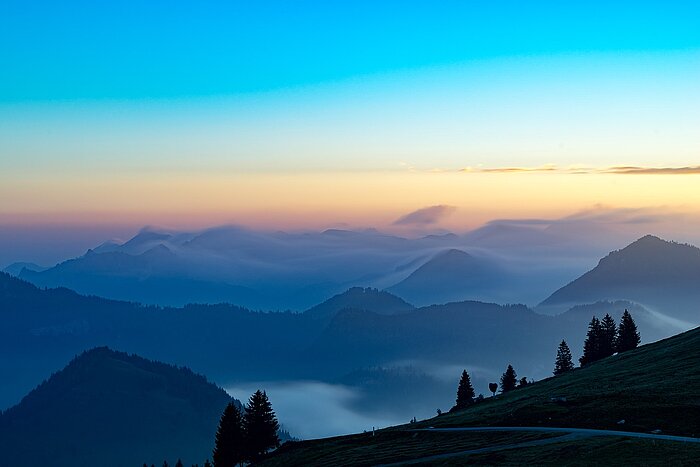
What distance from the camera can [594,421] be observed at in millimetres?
80938

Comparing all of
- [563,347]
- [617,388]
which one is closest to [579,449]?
[617,388]

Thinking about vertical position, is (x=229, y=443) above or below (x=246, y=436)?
below

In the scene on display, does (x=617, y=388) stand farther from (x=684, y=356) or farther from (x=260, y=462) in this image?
(x=260, y=462)

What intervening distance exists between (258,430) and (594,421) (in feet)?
211

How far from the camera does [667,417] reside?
252 feet

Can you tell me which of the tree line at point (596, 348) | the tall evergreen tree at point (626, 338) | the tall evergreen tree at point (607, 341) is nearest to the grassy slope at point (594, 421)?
the tall evergreen tree at point (626, 338)

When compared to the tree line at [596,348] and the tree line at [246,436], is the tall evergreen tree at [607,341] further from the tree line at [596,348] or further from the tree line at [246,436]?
the tree line at [246,436]

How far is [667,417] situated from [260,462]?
221ft

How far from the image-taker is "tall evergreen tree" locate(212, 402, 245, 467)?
122375 mm

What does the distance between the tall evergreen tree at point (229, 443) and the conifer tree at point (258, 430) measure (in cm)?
132

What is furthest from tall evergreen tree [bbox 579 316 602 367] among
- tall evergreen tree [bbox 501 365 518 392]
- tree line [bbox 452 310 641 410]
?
tall evergreen tree [bbox 501 365 518 392]

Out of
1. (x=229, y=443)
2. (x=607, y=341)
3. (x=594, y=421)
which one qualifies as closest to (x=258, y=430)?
(x=229, y=443)

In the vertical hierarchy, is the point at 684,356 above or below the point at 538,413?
above

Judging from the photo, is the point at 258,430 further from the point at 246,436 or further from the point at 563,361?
the point at 563,361
